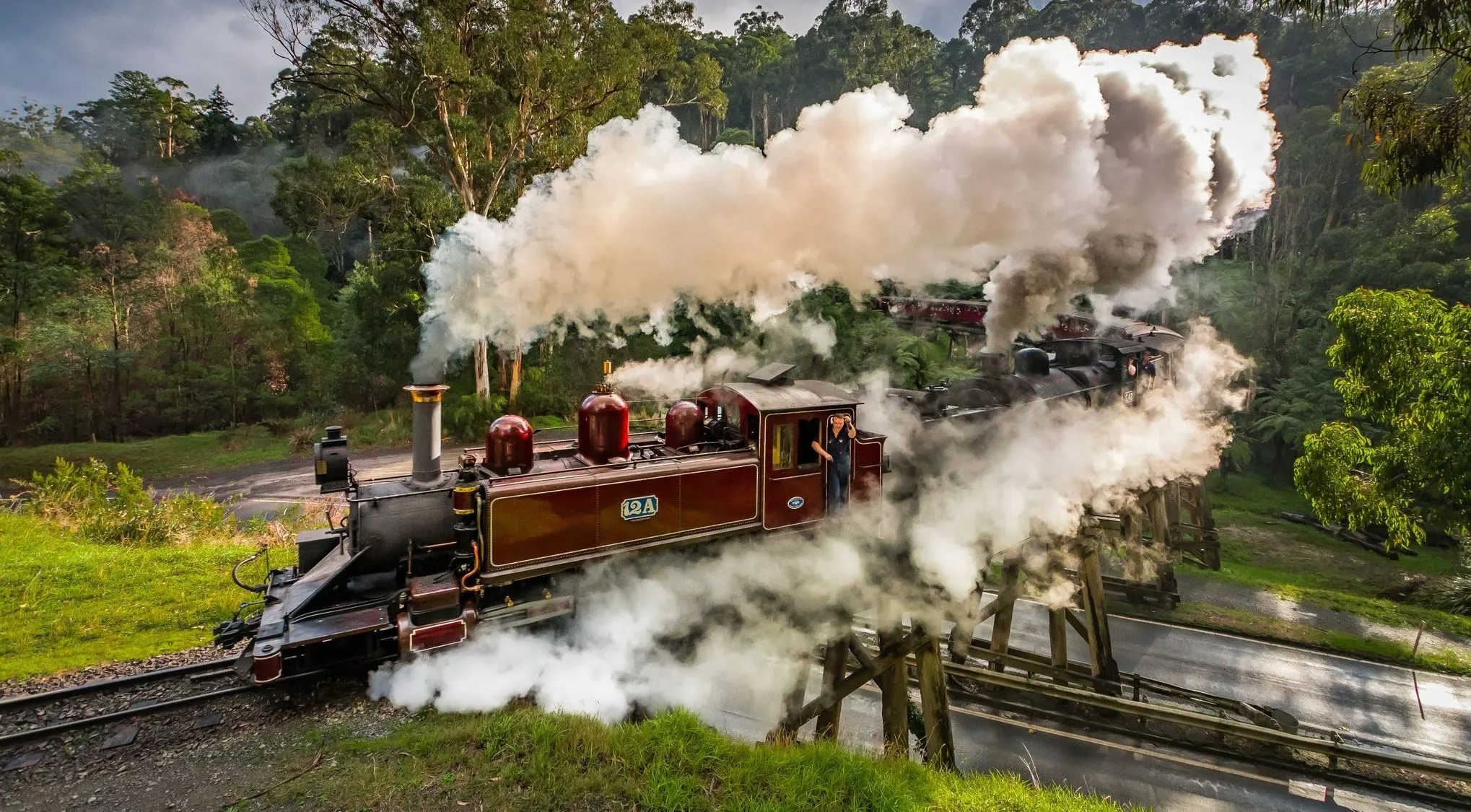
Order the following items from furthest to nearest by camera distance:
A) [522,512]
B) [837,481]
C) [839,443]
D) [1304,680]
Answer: [1304,680]
[837,481]
[839,443]
[522,512]

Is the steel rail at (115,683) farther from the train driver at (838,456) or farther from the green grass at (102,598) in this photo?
the train driver at (838,456)

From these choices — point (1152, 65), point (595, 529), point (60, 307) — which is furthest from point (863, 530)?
point (60, 307)

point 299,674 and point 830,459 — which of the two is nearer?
point 299,674

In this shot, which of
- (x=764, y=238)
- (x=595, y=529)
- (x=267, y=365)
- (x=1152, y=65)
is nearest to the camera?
(x=595, y=529)

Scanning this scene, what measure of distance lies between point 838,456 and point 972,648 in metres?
4.01

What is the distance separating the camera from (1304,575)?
18281 mm

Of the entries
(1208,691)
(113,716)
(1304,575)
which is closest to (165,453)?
(113,716)

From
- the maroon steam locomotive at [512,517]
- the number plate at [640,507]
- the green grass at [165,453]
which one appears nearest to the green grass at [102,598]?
the maroon steam locomotive at [512,517]

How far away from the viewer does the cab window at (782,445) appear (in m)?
7.80

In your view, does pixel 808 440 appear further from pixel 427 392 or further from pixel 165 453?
pixel 165 453

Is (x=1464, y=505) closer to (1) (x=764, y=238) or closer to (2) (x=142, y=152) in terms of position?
(1) (x=764, y=238)

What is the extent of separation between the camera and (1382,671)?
12109 millimetres

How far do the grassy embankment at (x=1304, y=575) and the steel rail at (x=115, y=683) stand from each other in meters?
16.3

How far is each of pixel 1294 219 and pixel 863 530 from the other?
38.1 metres
